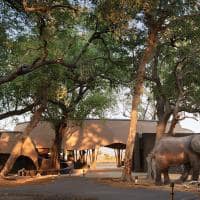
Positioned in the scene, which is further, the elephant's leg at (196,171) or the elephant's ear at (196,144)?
the elephant's leg at (196,171)

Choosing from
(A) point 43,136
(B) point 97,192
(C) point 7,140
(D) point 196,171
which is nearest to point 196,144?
(D) point 196,171

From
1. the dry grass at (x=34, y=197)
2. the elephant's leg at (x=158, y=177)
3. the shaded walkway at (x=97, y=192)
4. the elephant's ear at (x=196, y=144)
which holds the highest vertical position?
the elephant's ear at (x=196, y=144)

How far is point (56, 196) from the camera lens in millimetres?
16984

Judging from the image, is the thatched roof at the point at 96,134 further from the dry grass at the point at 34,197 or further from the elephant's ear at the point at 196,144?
the dry grass at the point at 34,197

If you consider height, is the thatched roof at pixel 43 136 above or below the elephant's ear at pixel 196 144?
above

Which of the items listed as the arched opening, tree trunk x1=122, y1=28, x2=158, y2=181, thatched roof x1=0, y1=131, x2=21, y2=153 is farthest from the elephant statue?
thatched roof x1=0, y1=131, x2=21, y2=153

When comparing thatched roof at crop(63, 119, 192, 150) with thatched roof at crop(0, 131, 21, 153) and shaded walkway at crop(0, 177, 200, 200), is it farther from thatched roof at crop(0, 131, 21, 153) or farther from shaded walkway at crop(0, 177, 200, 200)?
shaded walkway at crop(0, 177, 200, 200)

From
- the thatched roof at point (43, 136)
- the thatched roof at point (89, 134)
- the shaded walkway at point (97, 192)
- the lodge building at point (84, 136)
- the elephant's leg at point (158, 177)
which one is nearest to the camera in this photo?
the shaded walkway at point (97, 192)

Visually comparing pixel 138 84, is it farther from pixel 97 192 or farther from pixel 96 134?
pixel 96 134

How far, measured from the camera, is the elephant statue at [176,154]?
71.2 feet

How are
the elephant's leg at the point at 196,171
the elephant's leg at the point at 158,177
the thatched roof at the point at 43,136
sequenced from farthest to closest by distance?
the thatched roof at the point at 43,136 → the elephant's leg at the point at 158,177 → the elephant's leg at the point at 196,171

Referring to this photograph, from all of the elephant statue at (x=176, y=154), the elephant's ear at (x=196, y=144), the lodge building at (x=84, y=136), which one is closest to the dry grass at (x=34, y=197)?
the elephant statue at (x=176, y=154)

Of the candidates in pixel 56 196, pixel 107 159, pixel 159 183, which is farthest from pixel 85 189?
pixel 107 159

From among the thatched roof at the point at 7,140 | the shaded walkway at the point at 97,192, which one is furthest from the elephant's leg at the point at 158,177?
the thatched roof at the point at 7,140
